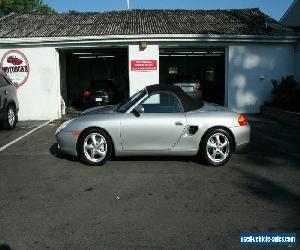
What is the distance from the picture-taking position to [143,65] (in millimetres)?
14875

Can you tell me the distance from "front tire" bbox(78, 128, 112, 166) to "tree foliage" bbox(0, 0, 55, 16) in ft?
169

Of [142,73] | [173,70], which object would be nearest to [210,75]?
[173,70]

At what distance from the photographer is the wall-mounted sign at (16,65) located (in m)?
14.7

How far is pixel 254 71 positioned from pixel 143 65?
4161mm

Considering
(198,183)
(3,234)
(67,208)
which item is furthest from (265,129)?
(3,234)

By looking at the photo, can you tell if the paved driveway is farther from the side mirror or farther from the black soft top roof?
the black soft top roof

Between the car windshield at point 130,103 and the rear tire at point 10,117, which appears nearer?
the car windshield at point 130,103

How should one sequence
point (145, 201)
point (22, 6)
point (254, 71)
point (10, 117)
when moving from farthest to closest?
point (22, 6) → point (254, 71) → point (10, 117) → point (145, 201)

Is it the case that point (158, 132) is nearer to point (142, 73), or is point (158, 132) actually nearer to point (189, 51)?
point (142, 73)

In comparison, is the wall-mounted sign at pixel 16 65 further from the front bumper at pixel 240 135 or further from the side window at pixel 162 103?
the front bumper at pixel 240 135

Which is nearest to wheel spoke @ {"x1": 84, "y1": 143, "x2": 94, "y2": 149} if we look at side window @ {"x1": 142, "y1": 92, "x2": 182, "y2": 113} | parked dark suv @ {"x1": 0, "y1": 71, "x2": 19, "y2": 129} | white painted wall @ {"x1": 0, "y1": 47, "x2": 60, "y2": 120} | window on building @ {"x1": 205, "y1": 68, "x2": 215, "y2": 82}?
side window @ {"x1": 142, "y1": 92, "x2": 182, "y2": 113}

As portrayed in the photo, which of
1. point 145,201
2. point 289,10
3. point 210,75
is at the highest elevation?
point 289,10

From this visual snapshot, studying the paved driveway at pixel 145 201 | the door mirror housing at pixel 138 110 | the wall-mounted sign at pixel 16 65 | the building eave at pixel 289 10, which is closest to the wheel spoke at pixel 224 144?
the paved driveway at pixel 145 201

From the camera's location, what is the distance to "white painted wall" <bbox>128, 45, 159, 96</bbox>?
A: 1476 cm
